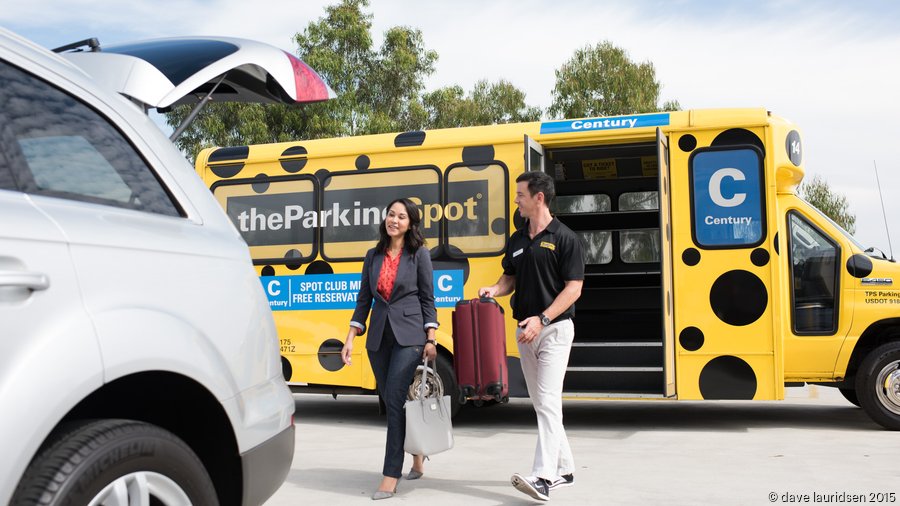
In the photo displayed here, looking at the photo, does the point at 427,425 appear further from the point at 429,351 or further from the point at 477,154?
the point at 477,154

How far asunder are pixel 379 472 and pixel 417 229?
5.99 ft

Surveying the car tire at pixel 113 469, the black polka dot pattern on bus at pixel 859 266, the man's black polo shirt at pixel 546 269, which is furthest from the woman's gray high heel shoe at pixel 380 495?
the black polka dot pattern on bus at pixel 859 266

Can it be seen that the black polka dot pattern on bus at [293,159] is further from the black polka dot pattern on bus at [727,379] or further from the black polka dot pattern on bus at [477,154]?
the black polka dot pattern on bus at [727,379]

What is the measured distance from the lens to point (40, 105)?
8.18 feet

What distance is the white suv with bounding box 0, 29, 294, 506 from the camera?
210cm

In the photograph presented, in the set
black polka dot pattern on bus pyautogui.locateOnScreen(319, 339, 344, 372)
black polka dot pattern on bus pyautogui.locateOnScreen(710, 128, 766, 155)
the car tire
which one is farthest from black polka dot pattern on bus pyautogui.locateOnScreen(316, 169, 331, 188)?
the car tire

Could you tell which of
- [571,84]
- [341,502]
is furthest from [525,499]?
[571,84]

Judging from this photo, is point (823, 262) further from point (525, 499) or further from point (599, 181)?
point (525, 499)

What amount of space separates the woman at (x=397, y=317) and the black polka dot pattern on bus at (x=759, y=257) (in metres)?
3.69

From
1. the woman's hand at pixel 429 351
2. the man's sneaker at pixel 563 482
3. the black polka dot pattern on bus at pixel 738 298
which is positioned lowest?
the man's sneaker at pixel 563 482

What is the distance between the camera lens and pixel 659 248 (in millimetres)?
8555

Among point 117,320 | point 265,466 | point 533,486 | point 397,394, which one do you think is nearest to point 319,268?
point 397,394

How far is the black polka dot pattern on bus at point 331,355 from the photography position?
29.6 feet

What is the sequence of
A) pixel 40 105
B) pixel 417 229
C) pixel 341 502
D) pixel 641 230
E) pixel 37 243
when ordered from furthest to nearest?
pixel 641 230, pixel 417 229, pixel 341 502, pixel 40 105, pixel 37 243
